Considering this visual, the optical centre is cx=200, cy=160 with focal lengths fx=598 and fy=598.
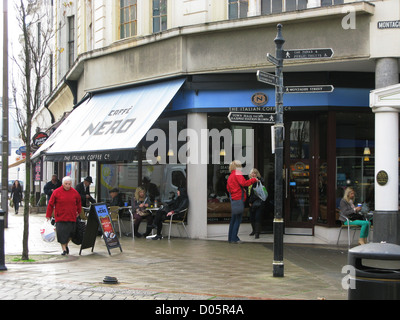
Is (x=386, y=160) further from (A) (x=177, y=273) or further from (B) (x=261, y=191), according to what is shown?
(A) (x=177, y=273)

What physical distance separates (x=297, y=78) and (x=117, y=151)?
497 centimetres

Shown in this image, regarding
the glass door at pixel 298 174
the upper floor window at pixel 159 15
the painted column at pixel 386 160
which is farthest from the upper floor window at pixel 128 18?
the painted column at pixel 386 160

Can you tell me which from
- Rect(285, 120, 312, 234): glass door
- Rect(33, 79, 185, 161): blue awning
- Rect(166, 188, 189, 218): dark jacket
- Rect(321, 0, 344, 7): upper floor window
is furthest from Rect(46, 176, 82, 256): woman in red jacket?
Rect(321, 0, 344, 7): upper floor window

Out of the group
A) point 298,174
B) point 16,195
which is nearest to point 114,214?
point 298,174

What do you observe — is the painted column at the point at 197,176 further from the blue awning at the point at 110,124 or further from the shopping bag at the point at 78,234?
the shopping bag at the point at 78,234

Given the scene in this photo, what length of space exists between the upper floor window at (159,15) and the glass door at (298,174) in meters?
4.56

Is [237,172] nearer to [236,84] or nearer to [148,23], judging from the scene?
[236,84]

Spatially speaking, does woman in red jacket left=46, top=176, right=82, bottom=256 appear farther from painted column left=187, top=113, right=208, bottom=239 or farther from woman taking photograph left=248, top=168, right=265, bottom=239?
woman taking photograph left=248, top=168, right=265, bottom=239

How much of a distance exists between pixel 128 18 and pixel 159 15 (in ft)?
4.77

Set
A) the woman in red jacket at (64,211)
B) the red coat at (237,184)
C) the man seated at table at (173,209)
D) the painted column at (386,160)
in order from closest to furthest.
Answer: the woman in red jacket at (64,211)
the painted column at (386,160)
the red coat at (237,184)
the man seated at table at (173,209)

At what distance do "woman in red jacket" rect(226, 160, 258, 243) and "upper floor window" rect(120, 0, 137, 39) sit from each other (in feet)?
19.1

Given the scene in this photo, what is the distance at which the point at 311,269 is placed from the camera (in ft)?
35.1

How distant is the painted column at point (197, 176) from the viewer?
15.6 metres

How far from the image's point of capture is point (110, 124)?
17062 millimetres
